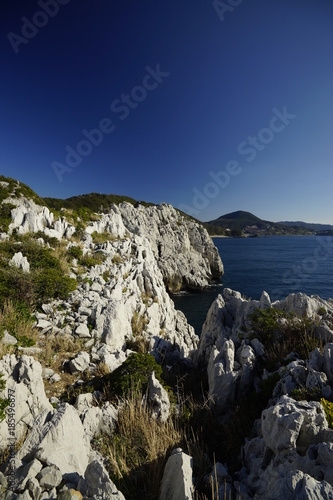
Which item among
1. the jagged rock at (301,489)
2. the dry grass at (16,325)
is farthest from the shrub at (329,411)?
the dry grass at (16,325)

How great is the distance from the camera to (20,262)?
11125 mm

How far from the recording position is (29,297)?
30.6 ft

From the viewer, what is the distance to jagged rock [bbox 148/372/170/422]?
5824mm

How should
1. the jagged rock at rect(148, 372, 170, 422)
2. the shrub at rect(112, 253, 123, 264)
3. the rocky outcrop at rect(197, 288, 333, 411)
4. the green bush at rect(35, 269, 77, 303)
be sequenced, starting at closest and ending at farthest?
the rocky outcrop at rect(197, 288, 333, 411), the jagged rock at rect(148, 372, 170, 422), the green bush at rect(35, 269, 77, 303), the shrub at rect(112, 253, 123, 264)

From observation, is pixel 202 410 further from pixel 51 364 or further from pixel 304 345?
pixel 51 364

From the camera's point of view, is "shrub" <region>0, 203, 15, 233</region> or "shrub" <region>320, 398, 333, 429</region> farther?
"shrub" <region>0, 203, 15, 233</region>

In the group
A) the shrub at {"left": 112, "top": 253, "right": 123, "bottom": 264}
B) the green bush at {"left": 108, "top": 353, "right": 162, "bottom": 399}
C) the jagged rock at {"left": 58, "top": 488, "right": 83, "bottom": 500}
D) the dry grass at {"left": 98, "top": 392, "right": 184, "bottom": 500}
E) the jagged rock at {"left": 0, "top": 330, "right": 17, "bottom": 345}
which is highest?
the shrub at {"left": 112, "top": 253, "right": 123, "bottom": 264}

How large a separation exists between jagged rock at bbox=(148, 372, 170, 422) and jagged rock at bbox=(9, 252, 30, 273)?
8.22 metres

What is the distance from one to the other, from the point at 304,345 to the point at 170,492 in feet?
18.1

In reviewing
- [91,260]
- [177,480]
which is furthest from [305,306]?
[91,260]

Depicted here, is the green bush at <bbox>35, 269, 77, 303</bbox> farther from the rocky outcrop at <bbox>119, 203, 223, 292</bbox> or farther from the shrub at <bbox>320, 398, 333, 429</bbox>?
the rocky outcrop at <bbox>119, 203, 223, 292</bbox>

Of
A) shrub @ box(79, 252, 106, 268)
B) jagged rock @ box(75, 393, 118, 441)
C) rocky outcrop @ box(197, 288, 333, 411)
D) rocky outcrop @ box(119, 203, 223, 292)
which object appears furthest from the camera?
rocky outcrop @ box(119, 203, 223, 292)

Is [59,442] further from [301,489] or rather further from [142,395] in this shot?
[301,489]

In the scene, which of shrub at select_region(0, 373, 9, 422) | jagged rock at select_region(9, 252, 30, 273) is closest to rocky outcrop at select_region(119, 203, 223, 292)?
jagged rock at select_region(9, 252, 30, 273)
